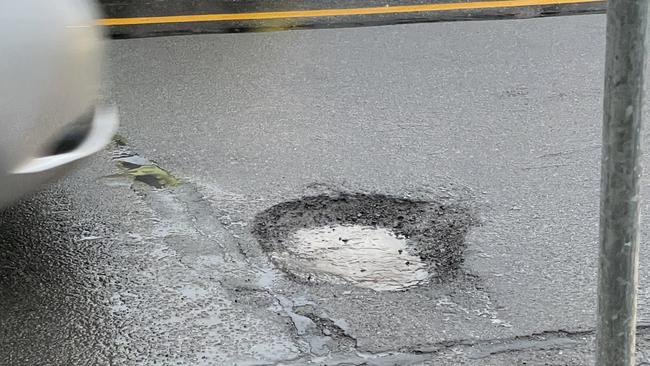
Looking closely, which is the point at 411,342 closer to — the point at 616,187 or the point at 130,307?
the point at 130,307

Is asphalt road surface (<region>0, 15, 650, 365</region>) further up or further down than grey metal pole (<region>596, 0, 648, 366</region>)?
further down

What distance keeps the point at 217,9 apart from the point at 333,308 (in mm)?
4575

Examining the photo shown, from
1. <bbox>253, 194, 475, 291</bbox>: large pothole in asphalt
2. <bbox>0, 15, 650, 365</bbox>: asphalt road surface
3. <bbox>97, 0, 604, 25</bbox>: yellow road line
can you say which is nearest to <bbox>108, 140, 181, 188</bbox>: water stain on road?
<bbox>0, 15, 650, 365</bbox>: asphalt road surface

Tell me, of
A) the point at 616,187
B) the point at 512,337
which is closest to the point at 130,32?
the point at 512,337

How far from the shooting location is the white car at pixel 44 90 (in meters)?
3.11

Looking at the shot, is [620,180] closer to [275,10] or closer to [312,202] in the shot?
[312,202]

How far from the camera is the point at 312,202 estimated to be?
14.1 feet

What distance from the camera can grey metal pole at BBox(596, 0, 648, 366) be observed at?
6.44 feet

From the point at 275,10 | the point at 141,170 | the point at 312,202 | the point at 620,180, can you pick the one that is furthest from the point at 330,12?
the point at 620,180

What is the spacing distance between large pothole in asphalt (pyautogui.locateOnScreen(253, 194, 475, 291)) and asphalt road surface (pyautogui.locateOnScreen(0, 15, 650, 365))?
0.06 metres

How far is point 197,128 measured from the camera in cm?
521

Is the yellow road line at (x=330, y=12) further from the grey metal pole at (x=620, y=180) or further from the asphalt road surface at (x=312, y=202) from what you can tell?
the grey metal pole at (x=620, y=180)

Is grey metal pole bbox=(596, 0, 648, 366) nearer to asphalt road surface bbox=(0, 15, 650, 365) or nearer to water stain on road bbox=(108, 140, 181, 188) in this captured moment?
asphalt road surface bbox=(0, 15, 650, 365)

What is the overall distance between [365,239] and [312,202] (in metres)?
0.42
